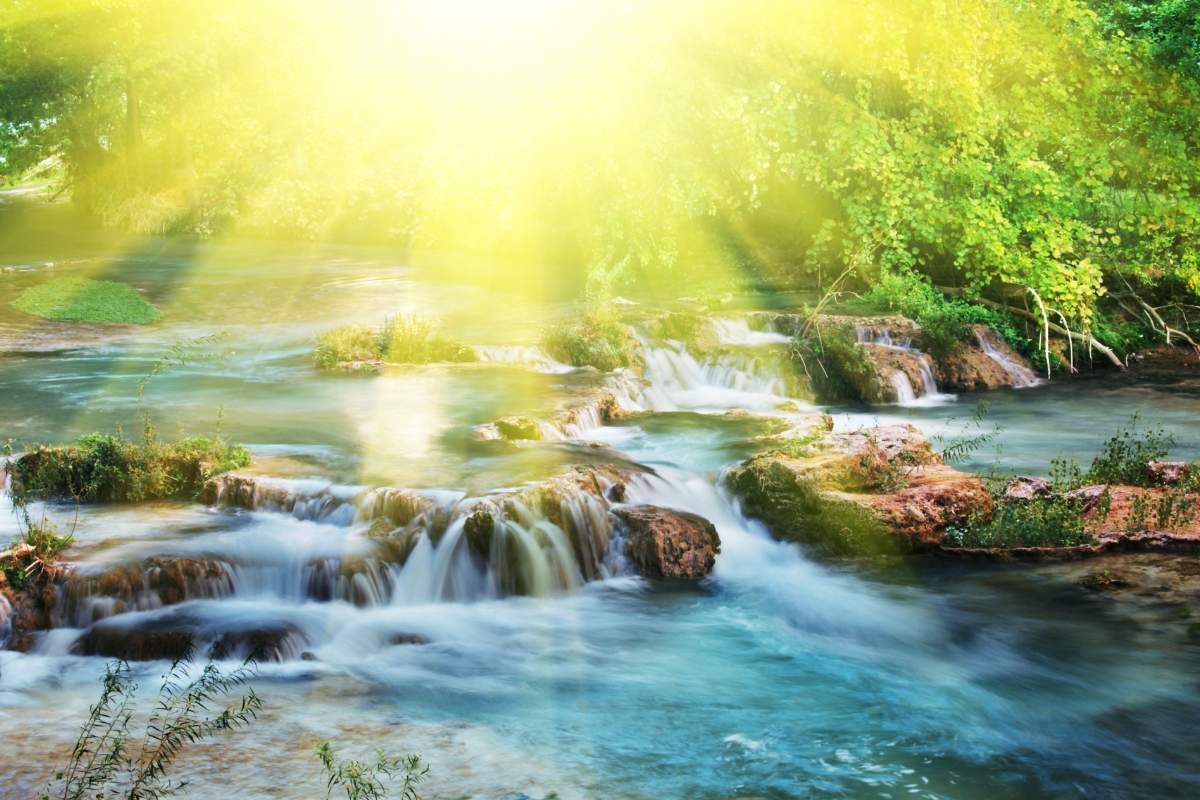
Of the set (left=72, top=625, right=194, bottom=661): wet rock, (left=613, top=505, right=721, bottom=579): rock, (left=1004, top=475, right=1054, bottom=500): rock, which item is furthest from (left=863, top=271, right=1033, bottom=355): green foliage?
(left=72, top=625, right=194, bottom=661): wet rock

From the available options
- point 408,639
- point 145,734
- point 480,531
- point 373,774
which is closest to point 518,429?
point 480,531

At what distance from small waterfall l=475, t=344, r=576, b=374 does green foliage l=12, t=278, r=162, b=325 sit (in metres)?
7.94

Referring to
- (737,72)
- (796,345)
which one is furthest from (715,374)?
(737,72)

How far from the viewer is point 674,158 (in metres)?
17.2

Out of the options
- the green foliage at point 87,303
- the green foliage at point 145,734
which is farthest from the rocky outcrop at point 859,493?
the green foliage at point 87,303

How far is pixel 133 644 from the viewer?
7645mm

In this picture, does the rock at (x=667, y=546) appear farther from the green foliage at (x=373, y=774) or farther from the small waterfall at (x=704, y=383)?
the small waterfall at (x=704, y=383)

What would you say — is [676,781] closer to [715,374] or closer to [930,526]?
[930,526]

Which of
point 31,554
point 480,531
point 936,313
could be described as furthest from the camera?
point 936,313

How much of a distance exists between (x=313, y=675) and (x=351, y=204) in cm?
2864

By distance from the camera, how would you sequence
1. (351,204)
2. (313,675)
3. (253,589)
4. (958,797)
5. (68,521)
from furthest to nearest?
(351,204) → (68,521) → (253,589) → (313,675) → (958,797)

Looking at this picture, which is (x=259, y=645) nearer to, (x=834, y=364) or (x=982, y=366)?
(x=834, y=364)

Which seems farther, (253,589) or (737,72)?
(737,72)

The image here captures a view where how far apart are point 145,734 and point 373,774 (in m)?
1.79
